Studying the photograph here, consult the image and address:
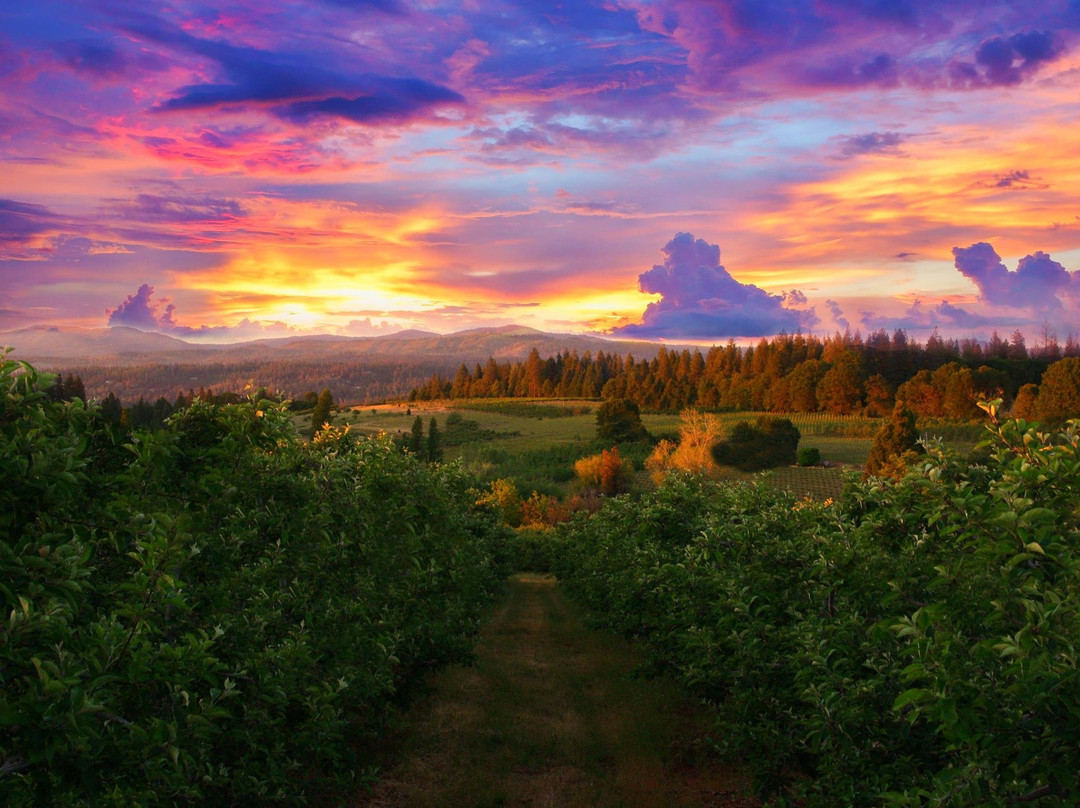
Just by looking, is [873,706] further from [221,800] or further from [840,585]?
[221,800]

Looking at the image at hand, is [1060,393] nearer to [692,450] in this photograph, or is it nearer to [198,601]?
[692,450]

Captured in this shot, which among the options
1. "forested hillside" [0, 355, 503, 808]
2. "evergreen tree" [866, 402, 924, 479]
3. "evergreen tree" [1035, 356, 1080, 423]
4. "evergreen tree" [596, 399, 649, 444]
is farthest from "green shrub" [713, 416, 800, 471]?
"forested hillside" [0, 355, 503, 808]

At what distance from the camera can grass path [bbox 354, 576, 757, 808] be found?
42.9 feet

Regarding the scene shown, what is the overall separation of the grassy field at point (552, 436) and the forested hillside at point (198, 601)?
61.0 meters

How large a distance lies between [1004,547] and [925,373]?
130m

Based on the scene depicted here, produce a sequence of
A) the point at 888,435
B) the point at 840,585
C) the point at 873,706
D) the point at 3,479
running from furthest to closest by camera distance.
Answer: the point at 888,435
the point at 840,585
the point at 873,706
the point at 3,479

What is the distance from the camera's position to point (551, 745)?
15992mm

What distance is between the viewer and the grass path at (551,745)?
13.1m

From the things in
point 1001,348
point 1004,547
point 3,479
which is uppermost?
point 1001,348

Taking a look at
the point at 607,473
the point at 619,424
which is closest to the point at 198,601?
the point at 607,473

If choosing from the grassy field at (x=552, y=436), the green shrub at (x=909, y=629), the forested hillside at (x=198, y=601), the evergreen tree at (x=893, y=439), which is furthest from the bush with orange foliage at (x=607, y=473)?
the green shrub at (x=909, y=629)

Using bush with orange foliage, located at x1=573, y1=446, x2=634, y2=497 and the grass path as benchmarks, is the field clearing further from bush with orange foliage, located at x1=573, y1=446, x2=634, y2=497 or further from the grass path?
the grass path

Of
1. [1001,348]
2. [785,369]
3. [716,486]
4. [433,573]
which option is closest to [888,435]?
[716,486]

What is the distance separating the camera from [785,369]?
153 m
